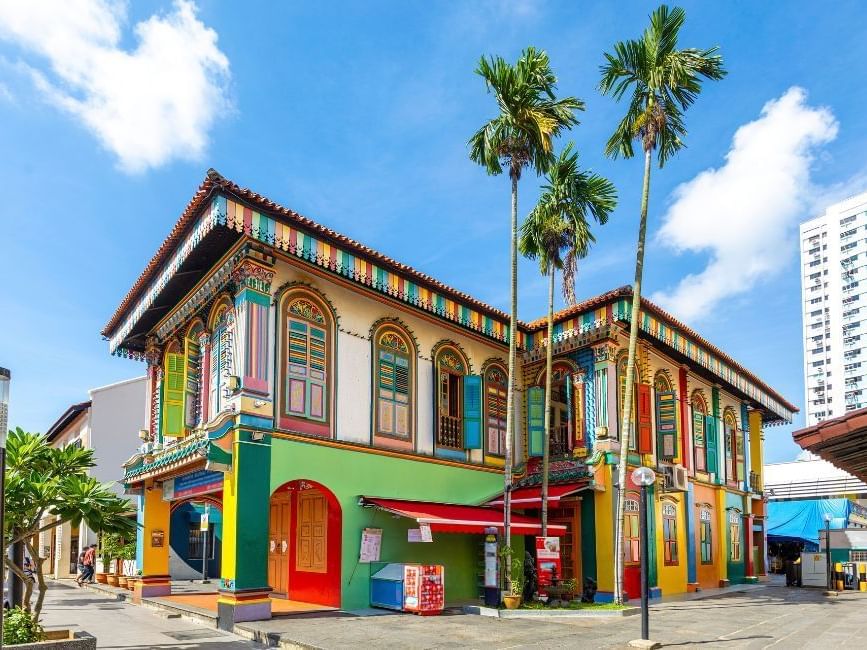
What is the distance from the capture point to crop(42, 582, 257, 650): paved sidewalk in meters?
12.3

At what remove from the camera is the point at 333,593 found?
51.9 feet

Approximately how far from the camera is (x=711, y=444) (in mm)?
24516

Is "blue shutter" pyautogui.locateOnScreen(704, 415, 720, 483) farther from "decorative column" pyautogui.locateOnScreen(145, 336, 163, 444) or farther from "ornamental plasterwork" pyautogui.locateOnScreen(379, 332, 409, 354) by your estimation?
"decorative column" pyautogui.locateOnScreen(145, 336, 163, 444)

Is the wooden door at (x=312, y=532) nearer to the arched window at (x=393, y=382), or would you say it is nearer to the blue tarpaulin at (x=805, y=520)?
the arched window at (x=393, y=382)

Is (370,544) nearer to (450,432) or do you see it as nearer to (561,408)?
(450,432)

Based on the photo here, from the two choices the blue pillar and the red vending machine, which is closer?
the red vending machine

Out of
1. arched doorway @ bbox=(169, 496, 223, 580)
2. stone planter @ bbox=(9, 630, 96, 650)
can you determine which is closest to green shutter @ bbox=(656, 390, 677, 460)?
arched doorway @ bbox=(169, 496, 223, 580)

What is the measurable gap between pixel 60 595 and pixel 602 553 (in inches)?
575

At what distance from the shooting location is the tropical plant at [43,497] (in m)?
10.3

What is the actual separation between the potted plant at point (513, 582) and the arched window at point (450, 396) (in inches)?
136

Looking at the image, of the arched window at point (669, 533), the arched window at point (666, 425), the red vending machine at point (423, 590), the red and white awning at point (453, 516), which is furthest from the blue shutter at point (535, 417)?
the red vending machine at point (423, 590)

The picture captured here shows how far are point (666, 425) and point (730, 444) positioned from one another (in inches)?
271

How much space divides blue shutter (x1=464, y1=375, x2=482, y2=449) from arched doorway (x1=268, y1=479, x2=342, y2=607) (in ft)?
13.3

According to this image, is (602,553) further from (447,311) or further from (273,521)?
(273,521)
